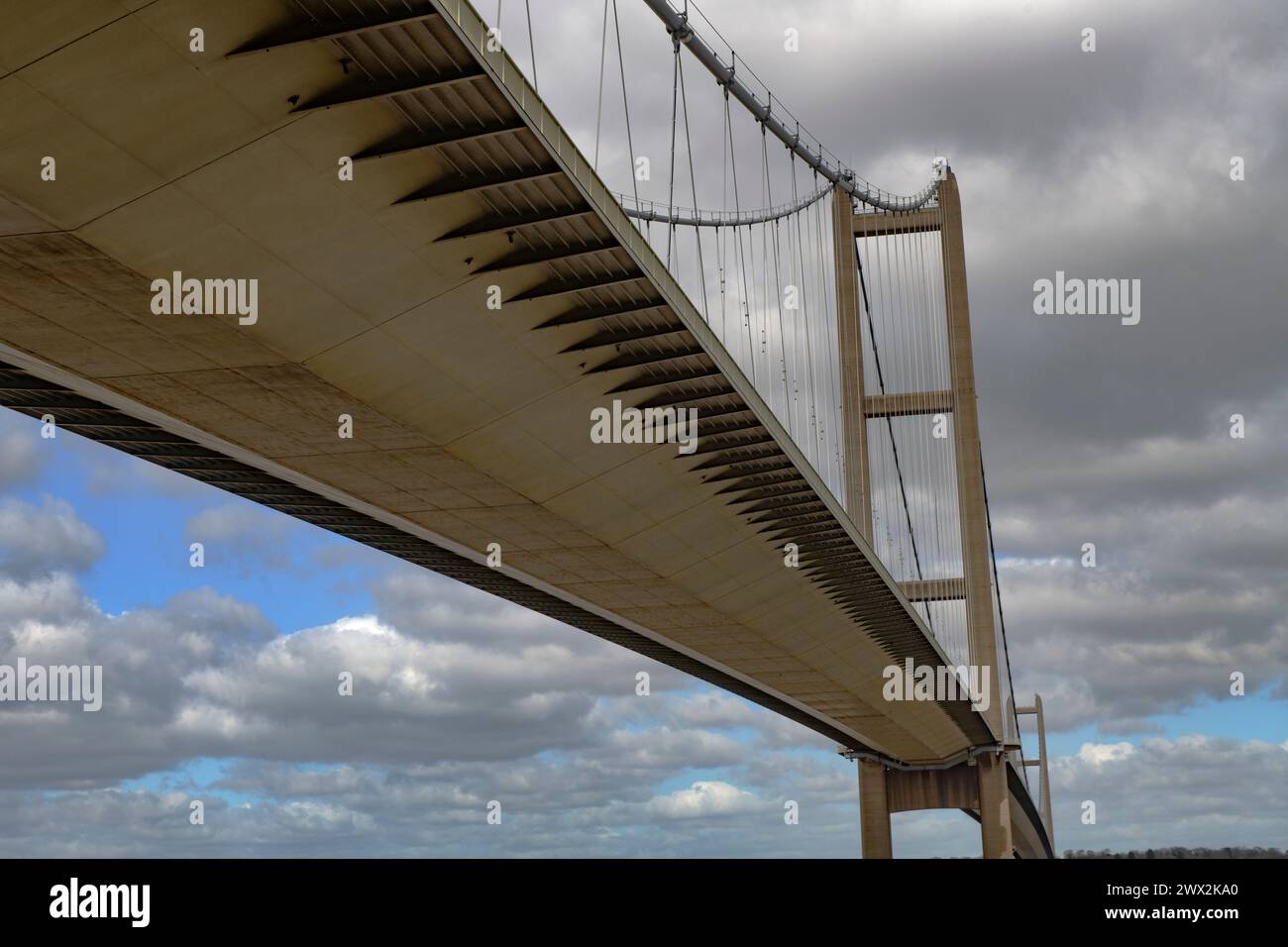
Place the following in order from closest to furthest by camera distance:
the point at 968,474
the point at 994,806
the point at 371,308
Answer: the point at 371,308
the point at 968,474
the point at 994,806

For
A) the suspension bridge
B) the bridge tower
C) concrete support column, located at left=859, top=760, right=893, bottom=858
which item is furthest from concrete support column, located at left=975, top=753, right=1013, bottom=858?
the suspension bridge

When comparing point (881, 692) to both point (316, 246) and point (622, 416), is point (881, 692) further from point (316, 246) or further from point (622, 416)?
point (316, 246)

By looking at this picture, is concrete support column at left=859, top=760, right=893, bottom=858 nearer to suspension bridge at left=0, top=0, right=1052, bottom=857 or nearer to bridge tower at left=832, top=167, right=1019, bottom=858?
bridge tower at left=832, top=167, right=1019, bottom=858

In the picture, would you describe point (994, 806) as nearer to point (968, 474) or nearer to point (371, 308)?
point (968, 474)

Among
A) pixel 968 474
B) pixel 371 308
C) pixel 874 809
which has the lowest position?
pixel 874 809

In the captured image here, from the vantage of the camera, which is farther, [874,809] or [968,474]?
[874,809]

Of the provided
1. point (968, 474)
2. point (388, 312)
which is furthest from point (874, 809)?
point (388, 312)
